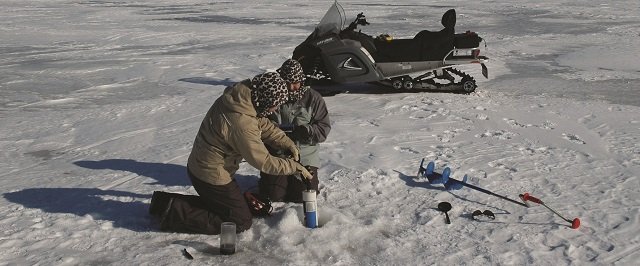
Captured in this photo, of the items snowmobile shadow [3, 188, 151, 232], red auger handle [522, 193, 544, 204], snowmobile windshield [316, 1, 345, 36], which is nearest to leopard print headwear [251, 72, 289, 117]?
snowmobile shadow [3, 188, 151, 232]

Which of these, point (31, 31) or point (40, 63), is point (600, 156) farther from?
point (31, 31)

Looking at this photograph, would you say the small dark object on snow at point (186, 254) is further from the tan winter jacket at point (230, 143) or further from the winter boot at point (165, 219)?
the tan winter jacket at point (230, 143)

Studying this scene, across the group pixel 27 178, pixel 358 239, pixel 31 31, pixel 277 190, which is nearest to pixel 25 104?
pixel 27 178

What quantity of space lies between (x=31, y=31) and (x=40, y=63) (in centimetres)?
616

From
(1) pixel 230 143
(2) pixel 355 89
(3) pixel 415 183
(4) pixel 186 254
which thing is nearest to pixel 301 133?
(1) pixel 230 143

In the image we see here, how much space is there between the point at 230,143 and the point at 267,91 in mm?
406

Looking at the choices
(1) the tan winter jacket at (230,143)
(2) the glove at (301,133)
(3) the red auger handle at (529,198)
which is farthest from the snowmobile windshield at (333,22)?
(1) the tan winter jacket at (230,143)

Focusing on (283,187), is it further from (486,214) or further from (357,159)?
(486,214)

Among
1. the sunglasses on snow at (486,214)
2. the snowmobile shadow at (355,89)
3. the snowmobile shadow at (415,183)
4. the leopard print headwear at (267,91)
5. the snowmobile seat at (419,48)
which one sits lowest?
the snowmobile shadow at (355,89)

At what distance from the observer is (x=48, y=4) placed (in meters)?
26.6

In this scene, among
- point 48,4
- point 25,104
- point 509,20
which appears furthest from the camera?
point 48,4

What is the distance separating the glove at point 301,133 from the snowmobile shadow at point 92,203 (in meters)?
1.24

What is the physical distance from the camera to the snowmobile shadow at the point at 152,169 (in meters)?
4.91

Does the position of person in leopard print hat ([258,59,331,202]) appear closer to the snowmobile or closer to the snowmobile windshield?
the snowmobile
